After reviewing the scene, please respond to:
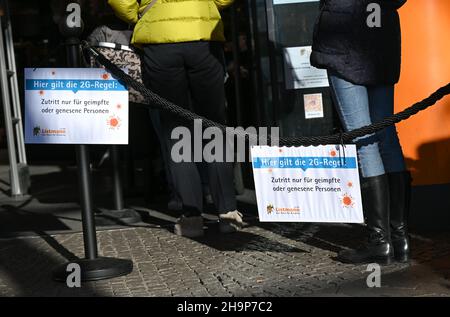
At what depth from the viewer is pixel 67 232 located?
267 inches

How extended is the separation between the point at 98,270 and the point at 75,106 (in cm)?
91

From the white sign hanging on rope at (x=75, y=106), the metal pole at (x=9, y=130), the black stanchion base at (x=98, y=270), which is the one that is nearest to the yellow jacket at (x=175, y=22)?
the white sign hanging on rope at (x=75, y=106)

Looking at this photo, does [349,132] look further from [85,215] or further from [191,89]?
[191,89]

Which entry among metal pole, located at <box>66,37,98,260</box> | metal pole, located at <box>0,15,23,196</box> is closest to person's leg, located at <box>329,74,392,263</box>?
metal pole, located at <box>66,37,98,260</box>

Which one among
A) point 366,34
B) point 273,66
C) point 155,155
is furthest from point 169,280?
point 155,155

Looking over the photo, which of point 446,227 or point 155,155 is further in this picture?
point 155,155

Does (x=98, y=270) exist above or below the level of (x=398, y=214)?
below

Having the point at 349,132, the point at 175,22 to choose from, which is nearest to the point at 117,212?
the point at 175,22

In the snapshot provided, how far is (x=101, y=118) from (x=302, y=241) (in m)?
1.60

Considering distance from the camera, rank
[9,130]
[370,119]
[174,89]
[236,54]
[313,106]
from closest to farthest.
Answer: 1. [370,119]
2. [174,89]
3. [313,106]
4. [236,54]
5. [9,130]

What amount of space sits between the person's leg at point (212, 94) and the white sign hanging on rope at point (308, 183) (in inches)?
51.0

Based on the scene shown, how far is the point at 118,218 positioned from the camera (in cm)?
707

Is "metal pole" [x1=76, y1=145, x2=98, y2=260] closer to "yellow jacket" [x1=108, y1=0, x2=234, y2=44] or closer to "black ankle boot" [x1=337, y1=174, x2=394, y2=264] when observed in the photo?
"yellow jacket" [x1=108, y1=0, x2=234, y2=44]

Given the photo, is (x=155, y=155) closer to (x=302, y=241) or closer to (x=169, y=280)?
(x=302, y=241)
